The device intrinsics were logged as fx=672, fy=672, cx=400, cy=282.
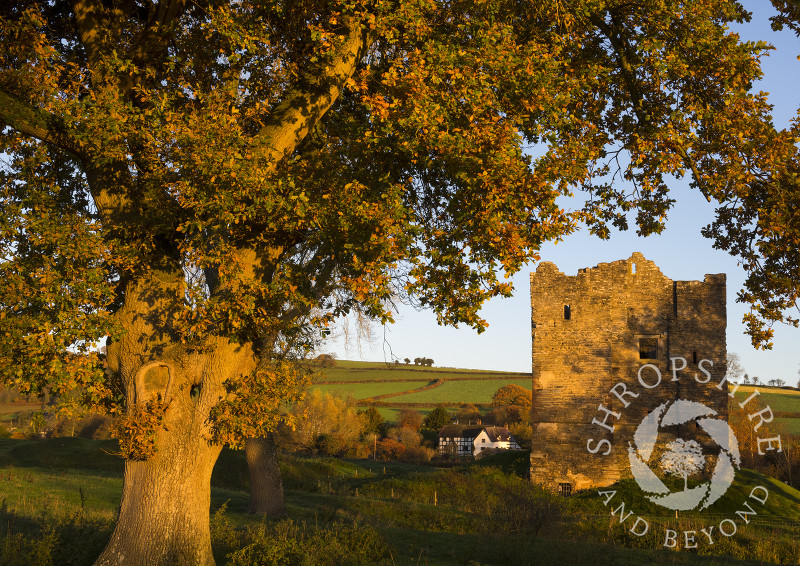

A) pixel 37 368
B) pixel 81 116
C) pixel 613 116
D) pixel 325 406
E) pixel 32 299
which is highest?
pixel 613 116

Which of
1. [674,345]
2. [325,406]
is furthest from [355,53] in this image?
[325,406]

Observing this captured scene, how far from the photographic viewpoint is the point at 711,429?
36.5 m

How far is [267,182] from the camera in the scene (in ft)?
31.4

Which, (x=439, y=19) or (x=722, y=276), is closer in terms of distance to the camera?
(x=439, y=19)

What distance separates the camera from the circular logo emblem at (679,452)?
34.6m

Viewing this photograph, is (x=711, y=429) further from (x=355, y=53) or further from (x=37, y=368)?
(x=37, y=368)

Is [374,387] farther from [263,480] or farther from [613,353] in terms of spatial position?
[263,480]

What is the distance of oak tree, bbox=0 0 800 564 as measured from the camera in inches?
372

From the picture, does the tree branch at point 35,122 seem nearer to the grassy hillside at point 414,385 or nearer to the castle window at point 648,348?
the castle window at point 648,348

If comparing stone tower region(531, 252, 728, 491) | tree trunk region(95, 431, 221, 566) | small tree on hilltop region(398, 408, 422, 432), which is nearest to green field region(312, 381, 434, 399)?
small tree on hilltop region(398, 408, 422, 432)

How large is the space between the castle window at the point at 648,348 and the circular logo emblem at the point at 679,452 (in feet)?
9.14

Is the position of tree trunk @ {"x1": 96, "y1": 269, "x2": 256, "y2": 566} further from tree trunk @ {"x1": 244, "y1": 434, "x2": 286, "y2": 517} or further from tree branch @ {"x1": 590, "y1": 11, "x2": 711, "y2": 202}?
tree trunk @ {"x1": 244, "y1": 434, "x2": 286, "y2": 517}

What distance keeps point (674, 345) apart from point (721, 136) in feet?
92.7

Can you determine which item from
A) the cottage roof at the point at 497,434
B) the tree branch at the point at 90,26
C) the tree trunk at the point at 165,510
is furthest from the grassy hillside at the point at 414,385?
the tree branch at the point at 90,26
